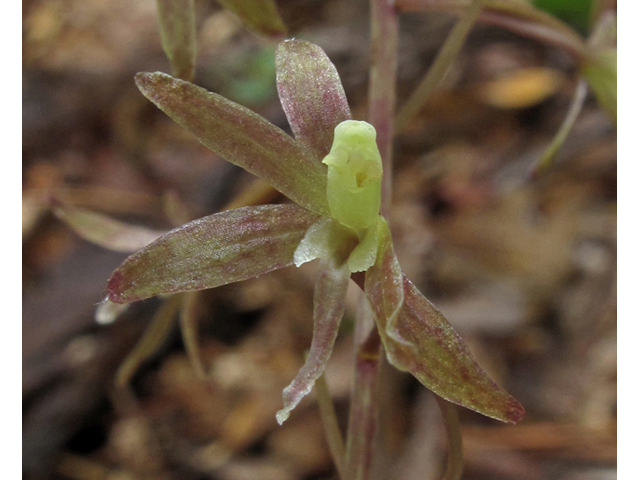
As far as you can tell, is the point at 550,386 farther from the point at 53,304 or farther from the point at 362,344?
the point at 53,304

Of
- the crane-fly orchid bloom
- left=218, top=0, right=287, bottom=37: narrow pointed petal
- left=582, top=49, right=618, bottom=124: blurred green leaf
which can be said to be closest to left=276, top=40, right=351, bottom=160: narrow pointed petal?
the crane-fly orchid bloom

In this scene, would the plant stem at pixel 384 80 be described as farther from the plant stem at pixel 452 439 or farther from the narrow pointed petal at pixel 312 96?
the plant stem at pixel 452 439

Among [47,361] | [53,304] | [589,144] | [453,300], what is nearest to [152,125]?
[53,304]

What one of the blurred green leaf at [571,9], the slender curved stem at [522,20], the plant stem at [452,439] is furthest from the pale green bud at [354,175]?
the blurred green leaf at [571,9]

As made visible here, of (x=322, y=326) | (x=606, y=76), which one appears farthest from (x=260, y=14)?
(x=606, y=76)

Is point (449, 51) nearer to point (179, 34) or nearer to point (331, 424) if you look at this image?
point (179, 34)

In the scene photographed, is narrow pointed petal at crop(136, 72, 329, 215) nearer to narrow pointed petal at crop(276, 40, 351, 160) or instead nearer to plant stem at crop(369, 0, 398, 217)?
narrow pointed petal at crop(276, 40, 351, 160)

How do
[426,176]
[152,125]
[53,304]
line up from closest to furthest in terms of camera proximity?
[53,304]
[426,176]
[152,125]
